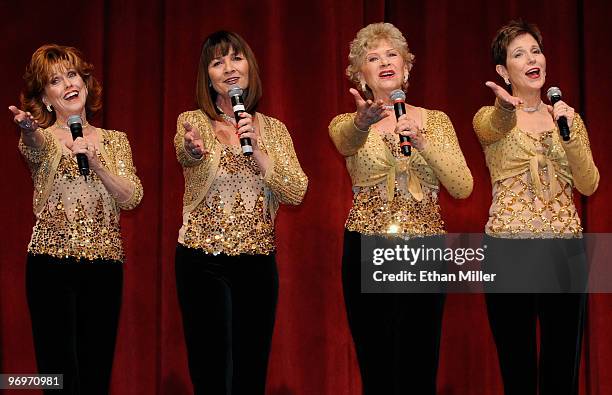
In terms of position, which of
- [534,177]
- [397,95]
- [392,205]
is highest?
[397,95]

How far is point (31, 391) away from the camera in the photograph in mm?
3975

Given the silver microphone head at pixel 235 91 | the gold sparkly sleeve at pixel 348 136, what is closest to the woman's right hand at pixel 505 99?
the gold sparkly sleeve at pixel 348 136

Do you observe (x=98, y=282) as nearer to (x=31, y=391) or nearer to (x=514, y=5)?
(x=31, y=391)

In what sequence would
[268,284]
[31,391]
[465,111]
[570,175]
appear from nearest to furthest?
[268,284] → [570,175] → [31,391] → [465,111]

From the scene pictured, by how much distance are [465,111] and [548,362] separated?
5.34 ft

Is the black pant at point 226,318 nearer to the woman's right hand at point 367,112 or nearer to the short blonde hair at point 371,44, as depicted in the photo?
the woman's right hand at point 367,112

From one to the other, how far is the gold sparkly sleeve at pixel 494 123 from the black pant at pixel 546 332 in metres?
0.48

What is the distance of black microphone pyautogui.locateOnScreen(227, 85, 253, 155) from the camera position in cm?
269

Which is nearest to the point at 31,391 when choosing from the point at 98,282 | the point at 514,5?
the point at 98,282

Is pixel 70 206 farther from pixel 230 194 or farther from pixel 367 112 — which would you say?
pixel 367 112

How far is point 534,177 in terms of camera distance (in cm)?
308

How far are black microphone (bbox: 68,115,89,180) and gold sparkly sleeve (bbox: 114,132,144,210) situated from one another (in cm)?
29

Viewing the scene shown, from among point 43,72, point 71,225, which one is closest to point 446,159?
point 71,225

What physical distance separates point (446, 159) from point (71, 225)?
132cm
